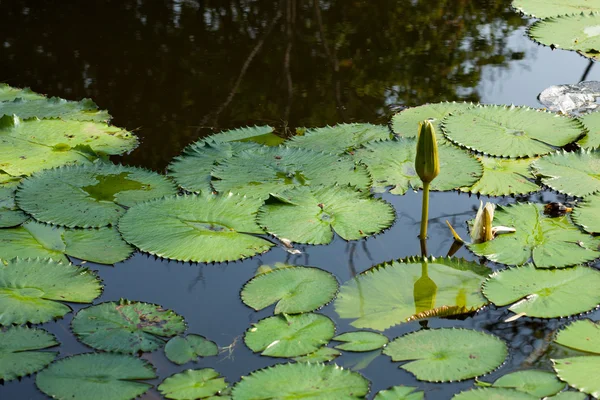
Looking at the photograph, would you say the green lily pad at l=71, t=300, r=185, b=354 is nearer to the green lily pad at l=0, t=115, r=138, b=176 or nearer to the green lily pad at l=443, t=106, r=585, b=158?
the green lily pad at l=0, t=115, r=138, b=176

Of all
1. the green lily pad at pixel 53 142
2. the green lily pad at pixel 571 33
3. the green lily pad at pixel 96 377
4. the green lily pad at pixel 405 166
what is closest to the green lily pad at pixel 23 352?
the green lily pad at pixel 96 377

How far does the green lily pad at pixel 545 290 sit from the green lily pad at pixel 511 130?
870 mm

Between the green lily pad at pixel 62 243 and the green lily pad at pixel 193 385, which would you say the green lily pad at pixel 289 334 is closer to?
the green lily pad at pixel 193 385

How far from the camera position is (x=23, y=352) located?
219 centimetres

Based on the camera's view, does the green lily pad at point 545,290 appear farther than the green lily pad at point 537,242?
No

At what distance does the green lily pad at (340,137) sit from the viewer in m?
3.30

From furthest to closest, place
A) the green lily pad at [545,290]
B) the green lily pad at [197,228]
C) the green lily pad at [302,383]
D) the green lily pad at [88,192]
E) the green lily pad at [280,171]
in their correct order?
1. the green lily pad at [280,171]
2. the green lily pad at [88,192]
3. the green lily pad at [197,228]
4. the green lily pad at [545,290]
5. the green lily pad at [302,383]

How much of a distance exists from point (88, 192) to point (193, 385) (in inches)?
49.1

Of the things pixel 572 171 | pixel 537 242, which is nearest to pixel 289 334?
pixel 537 242

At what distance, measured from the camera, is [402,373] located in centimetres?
208

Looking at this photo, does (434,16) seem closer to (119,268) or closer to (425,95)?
(425,95)

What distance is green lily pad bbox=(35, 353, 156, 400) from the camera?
201 cm


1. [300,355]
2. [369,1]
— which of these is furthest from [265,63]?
[300,355]

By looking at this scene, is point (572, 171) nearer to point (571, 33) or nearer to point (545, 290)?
point (545, 290)
